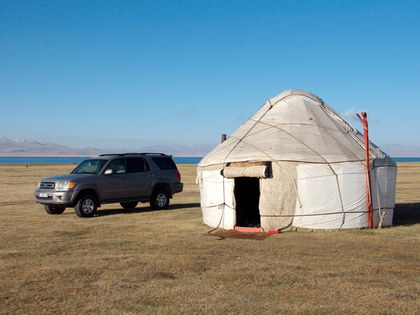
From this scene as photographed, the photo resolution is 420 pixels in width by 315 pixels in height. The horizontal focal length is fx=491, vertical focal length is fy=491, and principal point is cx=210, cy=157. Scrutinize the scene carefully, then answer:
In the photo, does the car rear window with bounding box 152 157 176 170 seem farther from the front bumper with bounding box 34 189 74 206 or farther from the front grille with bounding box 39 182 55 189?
the front grille with bounding box 39 182 55 189

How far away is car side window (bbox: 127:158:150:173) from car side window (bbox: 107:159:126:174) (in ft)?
0.74

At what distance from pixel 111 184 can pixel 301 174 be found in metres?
7.64

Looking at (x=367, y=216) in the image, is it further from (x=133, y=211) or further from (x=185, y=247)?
(x=133, y=211)

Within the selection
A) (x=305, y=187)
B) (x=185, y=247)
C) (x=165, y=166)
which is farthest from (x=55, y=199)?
(x=305, y=187)

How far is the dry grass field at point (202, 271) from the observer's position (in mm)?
6590

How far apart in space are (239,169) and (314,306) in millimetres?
6551

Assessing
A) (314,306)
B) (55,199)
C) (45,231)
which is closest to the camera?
(314,306)

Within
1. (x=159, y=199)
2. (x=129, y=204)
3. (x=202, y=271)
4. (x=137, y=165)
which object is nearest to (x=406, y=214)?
(x=159, y=199)

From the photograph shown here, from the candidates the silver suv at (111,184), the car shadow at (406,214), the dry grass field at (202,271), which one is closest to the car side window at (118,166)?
the silver suv at (111,184)

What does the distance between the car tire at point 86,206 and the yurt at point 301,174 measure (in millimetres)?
4392

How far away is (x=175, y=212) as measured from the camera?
58.7 ft

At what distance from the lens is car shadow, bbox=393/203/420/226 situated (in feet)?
47.4

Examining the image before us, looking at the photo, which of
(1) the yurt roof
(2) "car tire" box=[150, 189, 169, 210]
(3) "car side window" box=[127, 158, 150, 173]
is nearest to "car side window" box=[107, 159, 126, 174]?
(3) "car side window" box=[127, 158, 150, 173]

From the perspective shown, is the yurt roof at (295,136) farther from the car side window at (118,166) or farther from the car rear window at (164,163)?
the car rear window at (164,163)
